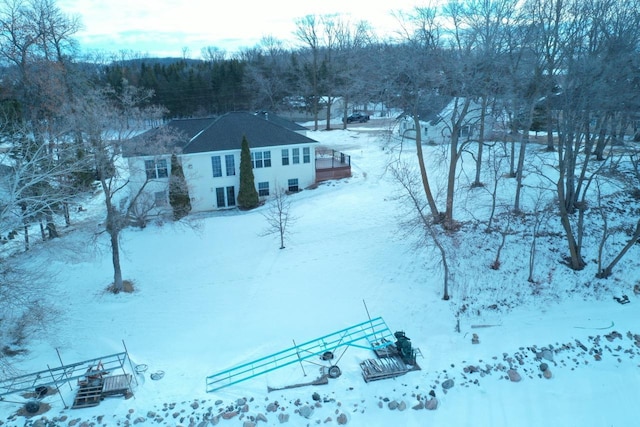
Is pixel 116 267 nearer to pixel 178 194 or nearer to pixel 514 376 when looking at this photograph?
pixel 178 194

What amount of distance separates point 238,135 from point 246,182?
11.3 feet

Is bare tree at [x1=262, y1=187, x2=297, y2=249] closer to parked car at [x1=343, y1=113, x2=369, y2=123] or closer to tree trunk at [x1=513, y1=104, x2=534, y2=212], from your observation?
tree trunk at [x1=513, y1=104, x2=534, y2=212]

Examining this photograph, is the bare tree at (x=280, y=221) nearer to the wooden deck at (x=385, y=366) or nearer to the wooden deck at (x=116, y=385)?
the wooden deck at (x=385, y=366)

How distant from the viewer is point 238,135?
93.8 ft

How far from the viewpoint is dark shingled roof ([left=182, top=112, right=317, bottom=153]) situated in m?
27.5

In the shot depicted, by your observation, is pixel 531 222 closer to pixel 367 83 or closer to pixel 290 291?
pixel 367 83

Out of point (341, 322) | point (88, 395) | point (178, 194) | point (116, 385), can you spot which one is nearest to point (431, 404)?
point (341, 322)

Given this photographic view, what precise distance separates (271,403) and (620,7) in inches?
768

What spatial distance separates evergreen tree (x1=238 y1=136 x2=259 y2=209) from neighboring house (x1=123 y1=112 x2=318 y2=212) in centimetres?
102

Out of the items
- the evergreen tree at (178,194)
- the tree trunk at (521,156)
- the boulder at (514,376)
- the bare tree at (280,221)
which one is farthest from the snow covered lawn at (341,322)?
the tree trunk at (521,156)

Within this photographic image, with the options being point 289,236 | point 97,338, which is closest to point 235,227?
point 289,236

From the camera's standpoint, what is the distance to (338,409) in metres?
11.9

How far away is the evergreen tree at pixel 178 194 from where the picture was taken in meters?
24.1

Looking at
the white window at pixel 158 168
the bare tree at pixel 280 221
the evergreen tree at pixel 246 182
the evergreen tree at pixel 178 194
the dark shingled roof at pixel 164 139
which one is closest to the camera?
the dark shingled roof at pixel 164 139
